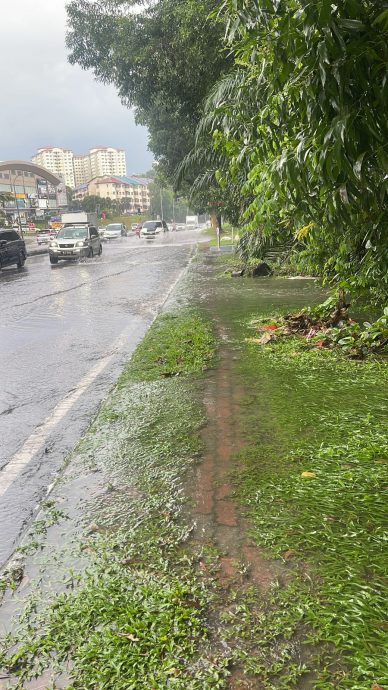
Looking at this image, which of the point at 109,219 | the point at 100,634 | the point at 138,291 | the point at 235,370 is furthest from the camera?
the point at 109,219

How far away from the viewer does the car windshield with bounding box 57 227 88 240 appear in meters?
27.4

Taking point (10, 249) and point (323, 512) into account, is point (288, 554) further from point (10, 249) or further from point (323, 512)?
point (10, 249)

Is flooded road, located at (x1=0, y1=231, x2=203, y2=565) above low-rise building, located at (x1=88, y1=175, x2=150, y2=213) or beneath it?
beneath

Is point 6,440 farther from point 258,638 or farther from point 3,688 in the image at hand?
point 258,638

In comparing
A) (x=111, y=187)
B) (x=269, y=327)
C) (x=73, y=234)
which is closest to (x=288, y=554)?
(x=269, y=327)

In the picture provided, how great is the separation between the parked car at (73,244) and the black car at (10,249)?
4.86 ft

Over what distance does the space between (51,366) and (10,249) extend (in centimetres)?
1854

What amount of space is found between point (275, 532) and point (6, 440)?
277 centimetres

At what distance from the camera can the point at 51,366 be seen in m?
7.09

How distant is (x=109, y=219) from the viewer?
11050 centimetres

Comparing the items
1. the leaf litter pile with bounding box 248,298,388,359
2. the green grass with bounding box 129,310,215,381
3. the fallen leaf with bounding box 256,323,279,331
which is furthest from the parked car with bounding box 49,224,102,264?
the fallen leaf with bounding box 256,323,279,331

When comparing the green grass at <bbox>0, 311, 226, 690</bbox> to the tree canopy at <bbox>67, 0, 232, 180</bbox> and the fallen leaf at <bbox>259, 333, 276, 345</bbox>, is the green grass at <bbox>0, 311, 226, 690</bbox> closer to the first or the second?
the fallen leaf at <bbox>259, 333, 276, 345</bbox>

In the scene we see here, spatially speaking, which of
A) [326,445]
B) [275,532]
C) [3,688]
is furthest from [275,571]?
[326,445]

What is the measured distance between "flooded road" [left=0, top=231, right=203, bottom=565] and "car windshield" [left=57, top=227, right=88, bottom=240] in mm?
11307
